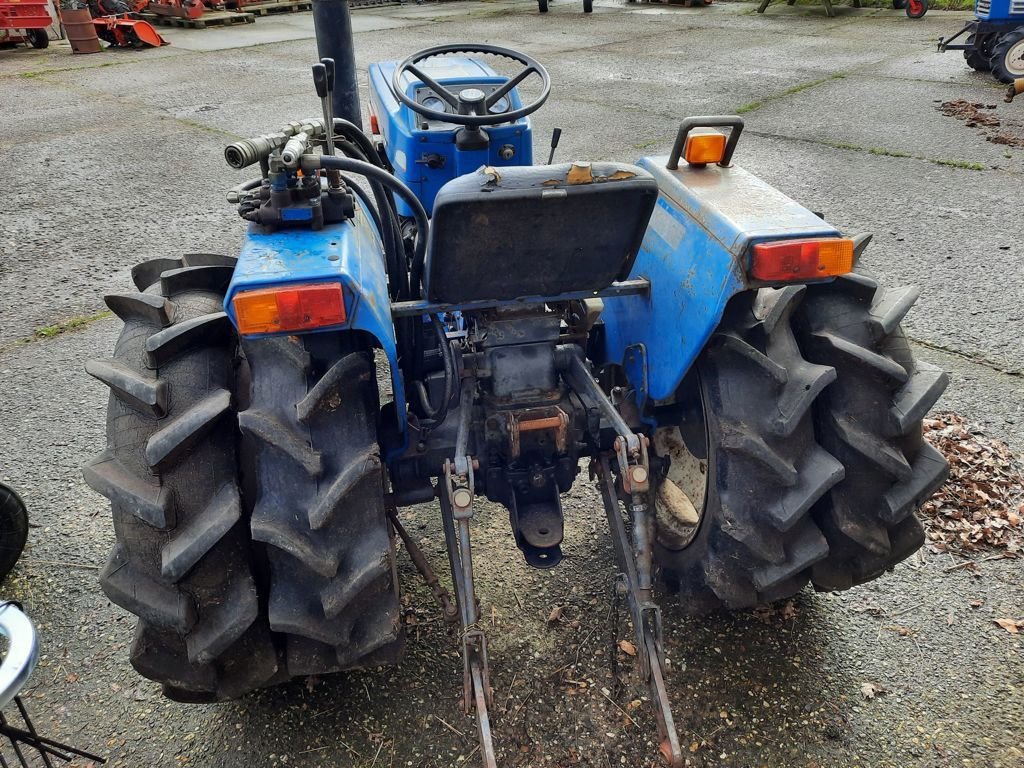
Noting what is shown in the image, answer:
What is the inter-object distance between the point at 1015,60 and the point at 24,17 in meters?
13.6

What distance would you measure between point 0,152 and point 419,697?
7.57 metres

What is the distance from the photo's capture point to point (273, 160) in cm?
198

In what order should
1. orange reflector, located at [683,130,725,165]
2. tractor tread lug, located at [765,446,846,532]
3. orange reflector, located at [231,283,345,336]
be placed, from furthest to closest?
orange reflector, located at [683,130,725,165] < tractor tread lug, located at [765,446,846,532] < orange reflector, located at [231,283,345,336]

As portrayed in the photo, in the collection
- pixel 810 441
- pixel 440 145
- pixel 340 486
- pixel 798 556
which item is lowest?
pixel 798 556

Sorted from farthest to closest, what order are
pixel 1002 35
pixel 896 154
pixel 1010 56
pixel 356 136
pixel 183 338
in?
pixel 1002 35 → pixel 1010 56 → pixel 896 154 → pixel 356 136 → pixel 183 338

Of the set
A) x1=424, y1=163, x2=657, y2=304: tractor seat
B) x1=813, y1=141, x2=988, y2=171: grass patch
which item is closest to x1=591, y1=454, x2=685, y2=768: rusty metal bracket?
x1=424, y1=163, x2=657, y2=304: tractor seat

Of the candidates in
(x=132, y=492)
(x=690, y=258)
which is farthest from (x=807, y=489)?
(x=132, y=492)

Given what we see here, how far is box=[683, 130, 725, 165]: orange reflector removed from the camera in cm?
239

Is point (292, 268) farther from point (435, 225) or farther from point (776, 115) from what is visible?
point (776, 115)

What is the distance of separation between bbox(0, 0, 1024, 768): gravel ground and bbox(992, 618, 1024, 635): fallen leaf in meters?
0.04

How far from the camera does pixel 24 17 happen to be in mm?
12297

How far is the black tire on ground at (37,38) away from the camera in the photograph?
12719 millimetres

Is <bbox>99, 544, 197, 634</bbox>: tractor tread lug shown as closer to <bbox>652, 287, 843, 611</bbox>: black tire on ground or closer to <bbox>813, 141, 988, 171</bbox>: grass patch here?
<bbox>652, 287, 843, 611</bbox>: black tire on ground

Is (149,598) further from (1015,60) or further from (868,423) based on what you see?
(1015,60)
